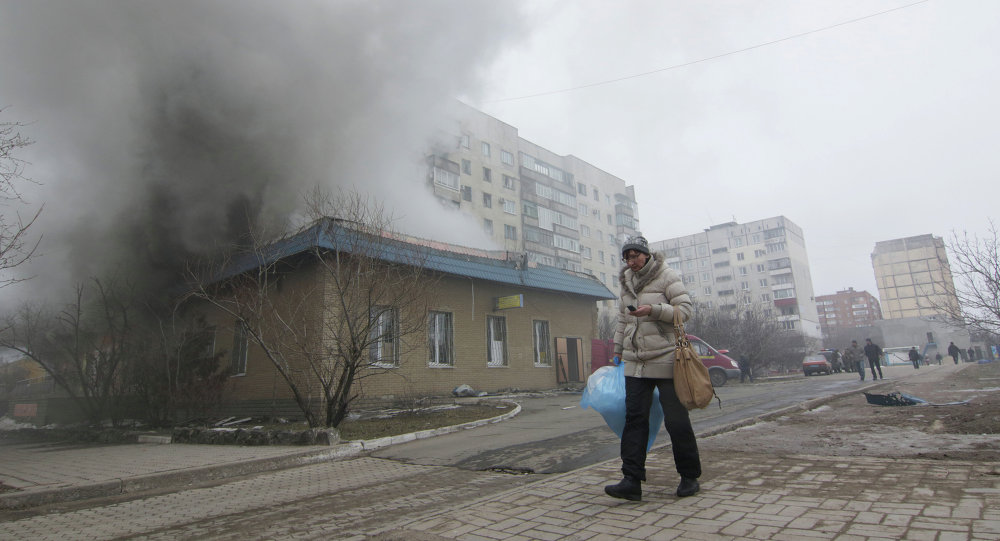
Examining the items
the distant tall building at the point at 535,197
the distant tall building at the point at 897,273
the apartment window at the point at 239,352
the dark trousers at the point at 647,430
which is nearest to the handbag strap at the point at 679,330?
the dark trousers at the point at 647,430

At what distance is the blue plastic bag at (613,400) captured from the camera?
3.49 metres

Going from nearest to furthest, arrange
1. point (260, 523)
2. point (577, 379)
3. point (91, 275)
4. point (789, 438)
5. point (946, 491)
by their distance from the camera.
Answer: point (946, 491) → point (260, 523) → point (789, 438) → point (91, 275) → point (577, 379)

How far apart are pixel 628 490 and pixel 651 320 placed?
1046 millimetres

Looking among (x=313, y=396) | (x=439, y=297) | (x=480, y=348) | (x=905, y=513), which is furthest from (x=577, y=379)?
(x=905, y=513)

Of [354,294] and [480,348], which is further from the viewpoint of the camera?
[480,348]

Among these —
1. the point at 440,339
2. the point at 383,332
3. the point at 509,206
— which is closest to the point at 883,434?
the point at 383,332

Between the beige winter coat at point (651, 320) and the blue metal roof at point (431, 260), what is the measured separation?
6.13 m

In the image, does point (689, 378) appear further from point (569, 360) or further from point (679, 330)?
point (569, 360)

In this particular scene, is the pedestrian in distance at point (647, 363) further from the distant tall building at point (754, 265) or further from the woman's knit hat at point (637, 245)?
the distant tall building at point (754, 265)

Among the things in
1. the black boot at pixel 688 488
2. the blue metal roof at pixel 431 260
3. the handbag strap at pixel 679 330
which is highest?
the blue metal roof at pixel 431 260

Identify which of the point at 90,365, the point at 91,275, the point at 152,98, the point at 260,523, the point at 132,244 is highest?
the point at 152,98

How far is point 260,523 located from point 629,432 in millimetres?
2557

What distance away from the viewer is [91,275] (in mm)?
12297

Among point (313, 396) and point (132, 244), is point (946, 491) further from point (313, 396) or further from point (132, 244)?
point (132, 244)
